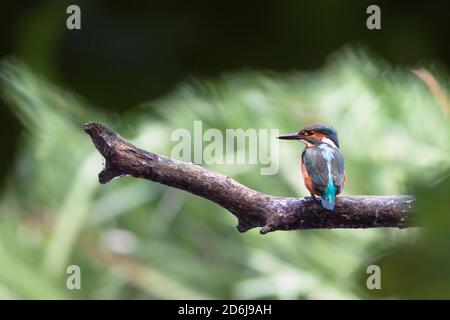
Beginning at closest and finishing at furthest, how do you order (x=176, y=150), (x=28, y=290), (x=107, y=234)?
(x=176, y=150), (x=28, y=290), (x=107, y=234)

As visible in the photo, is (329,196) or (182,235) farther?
(182,235)

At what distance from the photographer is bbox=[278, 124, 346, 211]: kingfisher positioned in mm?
337

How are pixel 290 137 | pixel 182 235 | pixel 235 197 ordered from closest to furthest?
pixel 235 197
pixel 290 137
pixel 182 235

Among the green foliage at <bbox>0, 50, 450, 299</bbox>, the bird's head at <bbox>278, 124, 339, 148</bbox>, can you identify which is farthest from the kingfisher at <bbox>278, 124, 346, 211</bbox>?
the green foliage at <bbox>0, 50, 450, 299</bbox>

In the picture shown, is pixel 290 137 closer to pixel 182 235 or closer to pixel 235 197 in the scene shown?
pixel 235 197

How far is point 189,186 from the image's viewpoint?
0.59 feet

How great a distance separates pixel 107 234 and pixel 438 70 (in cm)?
173

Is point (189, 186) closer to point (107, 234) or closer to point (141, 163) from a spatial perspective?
point (141, 163)

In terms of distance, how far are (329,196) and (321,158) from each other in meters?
0.08

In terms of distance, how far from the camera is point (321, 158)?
345 mm

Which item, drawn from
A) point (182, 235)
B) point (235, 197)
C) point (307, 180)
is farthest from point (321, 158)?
point (182, 235)

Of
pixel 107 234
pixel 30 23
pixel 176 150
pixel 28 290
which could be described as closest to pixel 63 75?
pixel 30 23

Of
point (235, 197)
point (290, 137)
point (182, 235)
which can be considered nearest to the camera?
point (235, 197)

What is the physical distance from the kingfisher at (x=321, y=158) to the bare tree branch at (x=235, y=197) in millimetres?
94
